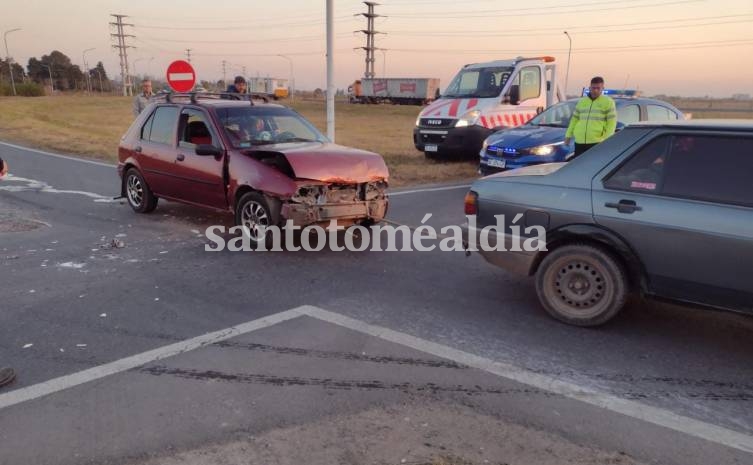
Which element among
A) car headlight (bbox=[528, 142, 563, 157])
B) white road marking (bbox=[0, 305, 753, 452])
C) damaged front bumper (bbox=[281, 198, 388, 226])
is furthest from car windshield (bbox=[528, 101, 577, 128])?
white road marking (bbox=[0, 305, 753, 452])

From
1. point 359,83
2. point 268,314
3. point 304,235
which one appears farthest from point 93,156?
point 359,83

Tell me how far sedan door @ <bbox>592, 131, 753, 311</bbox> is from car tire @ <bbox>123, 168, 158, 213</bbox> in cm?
654

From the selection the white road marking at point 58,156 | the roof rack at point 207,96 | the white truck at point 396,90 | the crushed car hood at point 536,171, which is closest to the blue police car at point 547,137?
the roof rack at point 207,96

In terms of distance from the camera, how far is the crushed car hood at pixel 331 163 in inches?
248

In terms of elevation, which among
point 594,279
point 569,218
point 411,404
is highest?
point 569,218

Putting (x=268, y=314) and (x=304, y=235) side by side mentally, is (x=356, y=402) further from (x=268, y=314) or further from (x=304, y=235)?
(x=304, y=235)

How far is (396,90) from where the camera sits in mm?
67375

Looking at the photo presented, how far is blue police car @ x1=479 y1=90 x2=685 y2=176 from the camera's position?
10.1 meters

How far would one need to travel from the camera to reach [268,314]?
4.72 metres

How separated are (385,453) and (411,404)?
515mm

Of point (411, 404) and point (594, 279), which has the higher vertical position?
point (594, 279)

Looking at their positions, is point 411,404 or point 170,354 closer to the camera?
point 411,404

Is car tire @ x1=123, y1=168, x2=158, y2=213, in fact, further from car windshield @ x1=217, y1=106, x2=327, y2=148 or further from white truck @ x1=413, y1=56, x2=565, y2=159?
white truck @ x1=413, y1=56, x2=565, y2=159

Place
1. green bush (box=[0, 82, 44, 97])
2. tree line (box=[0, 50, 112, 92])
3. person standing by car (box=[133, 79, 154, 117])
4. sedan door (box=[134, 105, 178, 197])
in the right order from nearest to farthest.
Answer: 1. sedan door (box=[134, 105, 178, 197])
2. person standing by car (box=[133, 79, 154, 117])
3. green bush (box=[0, 82, 44, 97])
4. tree line (box=[0, 50, 112, 92])
